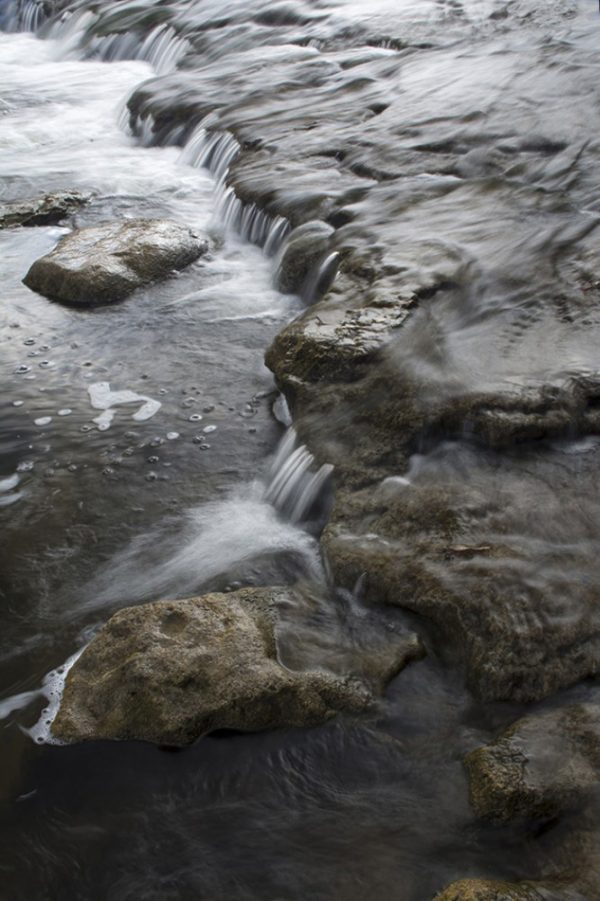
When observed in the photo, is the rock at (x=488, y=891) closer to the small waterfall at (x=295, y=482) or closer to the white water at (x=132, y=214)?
the white water at (x=132, y=214)

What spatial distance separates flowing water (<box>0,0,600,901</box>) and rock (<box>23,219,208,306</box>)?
209mm

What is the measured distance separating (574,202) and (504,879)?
19.3ft

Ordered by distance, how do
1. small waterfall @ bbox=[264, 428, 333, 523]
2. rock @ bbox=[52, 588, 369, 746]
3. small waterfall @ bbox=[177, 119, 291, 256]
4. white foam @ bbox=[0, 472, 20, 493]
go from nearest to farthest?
rock @ bbox=[52, 588, 369, 746] → small waterfall @ bbox=[264, 428, 333, 523] → white foam @ bbox=[0, 472, 20, 493] → small waterfall @ bbox=[177, 119, 291, 256]

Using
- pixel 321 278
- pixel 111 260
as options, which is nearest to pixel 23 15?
pixel 111 260

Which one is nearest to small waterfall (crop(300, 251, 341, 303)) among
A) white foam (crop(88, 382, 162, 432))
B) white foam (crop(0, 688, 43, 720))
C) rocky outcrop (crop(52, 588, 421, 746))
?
white foam (crop(88, 382, 162, 432))

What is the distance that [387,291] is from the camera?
23.0ft

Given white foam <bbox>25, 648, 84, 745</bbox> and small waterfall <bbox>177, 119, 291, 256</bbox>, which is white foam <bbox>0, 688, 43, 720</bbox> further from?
small waterfall <bbox>177, 119, 291, 256</bbox>

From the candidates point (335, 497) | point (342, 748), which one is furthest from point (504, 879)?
point (335, 497)

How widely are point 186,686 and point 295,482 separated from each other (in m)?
1.88

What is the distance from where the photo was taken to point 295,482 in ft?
19.7

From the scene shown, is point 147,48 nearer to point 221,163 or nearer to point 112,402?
point 221,163

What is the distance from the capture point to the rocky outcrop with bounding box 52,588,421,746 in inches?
172

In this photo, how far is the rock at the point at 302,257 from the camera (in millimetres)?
8375

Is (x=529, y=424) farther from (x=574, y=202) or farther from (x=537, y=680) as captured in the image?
(x=574, y=202)
